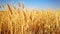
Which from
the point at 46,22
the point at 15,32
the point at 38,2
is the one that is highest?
the point at 38,2

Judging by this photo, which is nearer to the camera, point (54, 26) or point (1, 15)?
point (54, 26)

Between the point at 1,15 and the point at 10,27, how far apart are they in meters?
0.18

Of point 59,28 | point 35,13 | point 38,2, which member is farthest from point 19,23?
point 59,28

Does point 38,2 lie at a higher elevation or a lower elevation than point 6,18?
higher

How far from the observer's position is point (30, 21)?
1.71m

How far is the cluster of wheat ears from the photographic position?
1687 mm

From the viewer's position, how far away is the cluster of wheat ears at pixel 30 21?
1687mm

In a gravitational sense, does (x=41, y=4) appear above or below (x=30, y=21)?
above

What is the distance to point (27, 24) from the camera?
67.1 inches

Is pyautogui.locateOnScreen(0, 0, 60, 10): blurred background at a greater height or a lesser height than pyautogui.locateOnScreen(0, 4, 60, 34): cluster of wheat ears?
greater

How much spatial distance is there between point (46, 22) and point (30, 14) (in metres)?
0.20

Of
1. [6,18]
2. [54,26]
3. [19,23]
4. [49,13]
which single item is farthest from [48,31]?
[6,18]

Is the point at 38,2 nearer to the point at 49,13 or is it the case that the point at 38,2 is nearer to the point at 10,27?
the point at 49,13

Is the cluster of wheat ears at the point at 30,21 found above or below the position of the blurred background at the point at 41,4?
below
